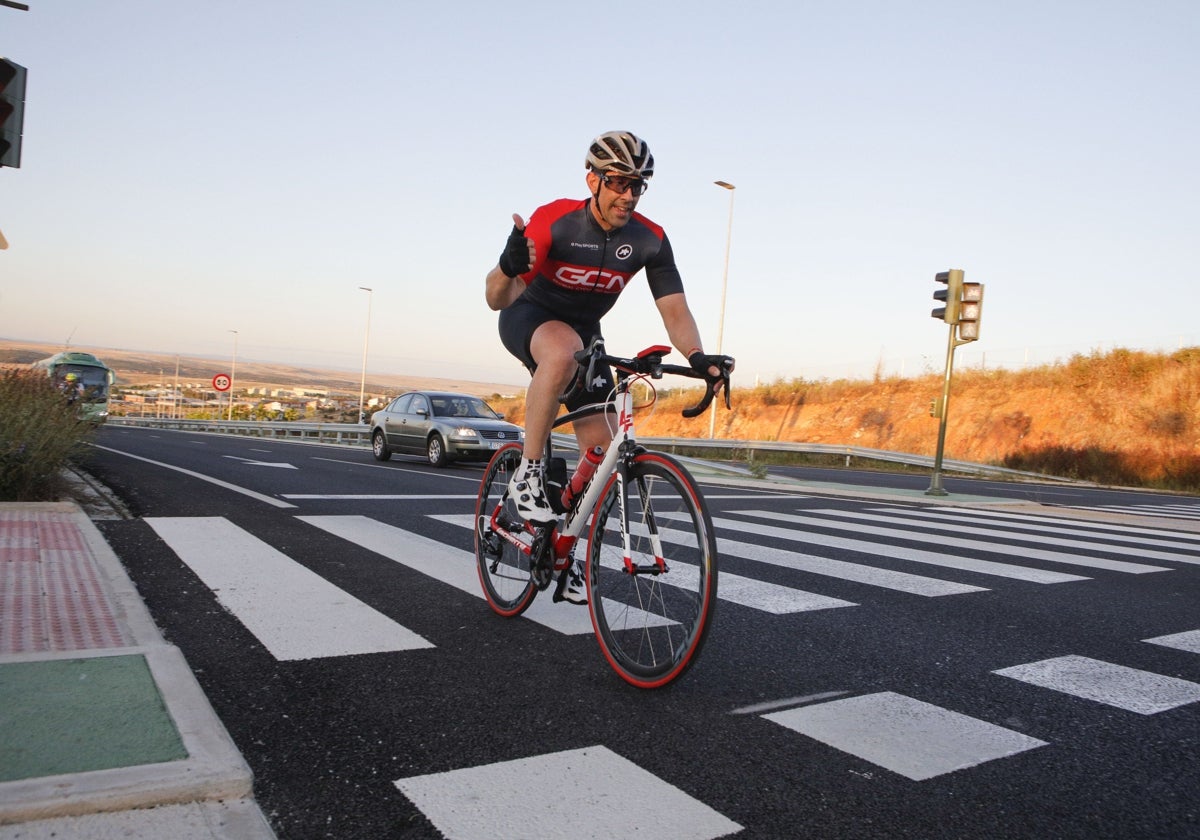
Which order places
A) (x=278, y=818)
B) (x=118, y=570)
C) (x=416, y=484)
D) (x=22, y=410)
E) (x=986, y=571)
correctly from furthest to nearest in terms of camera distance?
(x=416, y=484), (x=22, y=410), (x=986, y=571), (x=118, y=570), (x=278, y=818)

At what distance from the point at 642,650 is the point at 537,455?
102 centimetres

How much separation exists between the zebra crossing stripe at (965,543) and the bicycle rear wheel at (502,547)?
3601mm

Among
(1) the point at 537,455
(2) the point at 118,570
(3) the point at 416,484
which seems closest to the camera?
(1) the point at 537,455

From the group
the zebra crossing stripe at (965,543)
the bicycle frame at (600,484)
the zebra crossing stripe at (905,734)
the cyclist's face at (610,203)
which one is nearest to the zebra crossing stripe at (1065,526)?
the zebra crossing stripe at (965,543)

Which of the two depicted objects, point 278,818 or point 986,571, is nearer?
point 278,818

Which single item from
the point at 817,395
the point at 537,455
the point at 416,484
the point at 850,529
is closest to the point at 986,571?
the point at 850,529

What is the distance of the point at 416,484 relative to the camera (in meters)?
11.8

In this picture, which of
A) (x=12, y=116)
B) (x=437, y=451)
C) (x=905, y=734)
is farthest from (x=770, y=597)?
(x=437, y=451)

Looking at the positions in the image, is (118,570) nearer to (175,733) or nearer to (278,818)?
(175,733)

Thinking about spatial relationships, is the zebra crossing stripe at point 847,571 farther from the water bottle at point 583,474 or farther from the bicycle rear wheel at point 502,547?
the water bottle at point 583,474

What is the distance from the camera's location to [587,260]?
12.5 feet

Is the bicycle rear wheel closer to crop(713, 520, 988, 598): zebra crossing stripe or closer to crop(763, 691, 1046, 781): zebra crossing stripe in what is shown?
crop(763, 691, 1046, 781): zebra crossing stripe

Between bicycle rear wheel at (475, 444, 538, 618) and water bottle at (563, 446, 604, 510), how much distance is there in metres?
0.37

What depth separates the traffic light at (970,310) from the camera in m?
13.2
